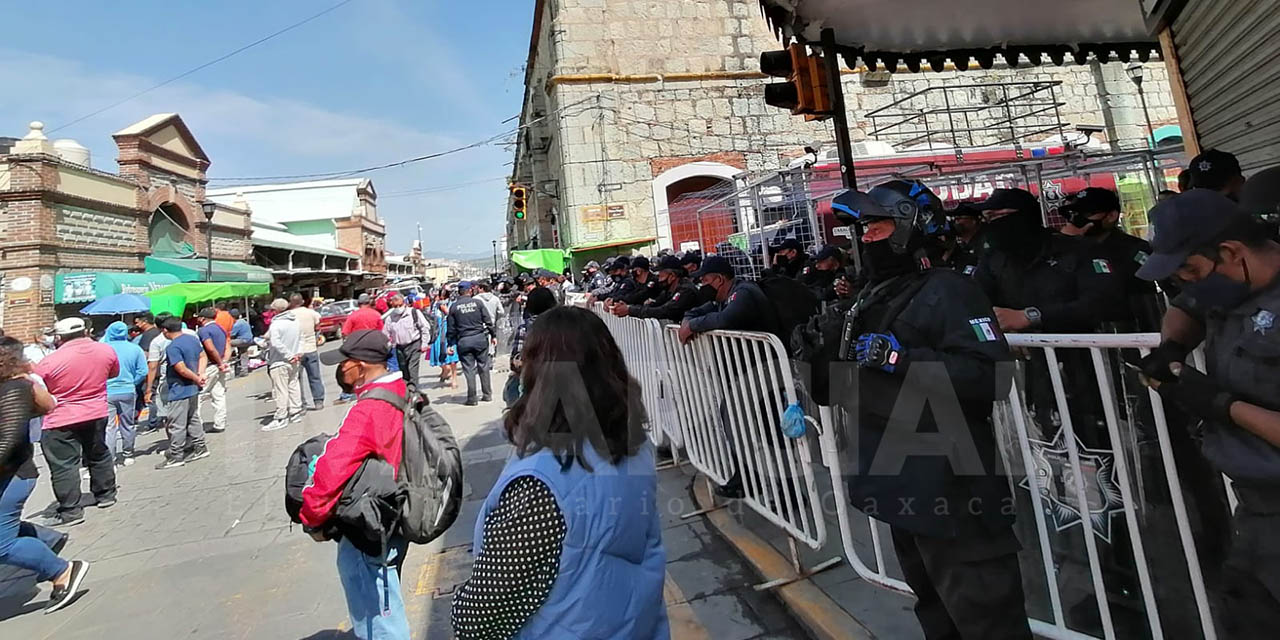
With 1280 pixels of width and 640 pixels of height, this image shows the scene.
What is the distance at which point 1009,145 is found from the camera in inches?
450

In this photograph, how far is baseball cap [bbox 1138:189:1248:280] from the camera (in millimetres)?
1438

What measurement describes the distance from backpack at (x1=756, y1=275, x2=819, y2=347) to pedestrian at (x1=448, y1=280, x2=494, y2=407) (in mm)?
5903

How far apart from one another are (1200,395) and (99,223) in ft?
79.1

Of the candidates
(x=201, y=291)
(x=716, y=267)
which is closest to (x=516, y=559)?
(x=716, y=267)

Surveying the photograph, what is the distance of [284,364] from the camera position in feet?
27.8

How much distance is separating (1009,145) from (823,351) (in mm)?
12232

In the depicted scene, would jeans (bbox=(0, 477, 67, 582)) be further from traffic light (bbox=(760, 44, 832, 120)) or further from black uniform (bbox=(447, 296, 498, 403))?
traffic light (bbox=(760, 44, 832, 120))

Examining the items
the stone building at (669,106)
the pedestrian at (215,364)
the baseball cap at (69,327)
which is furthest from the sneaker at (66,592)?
the stone building at (669,106)

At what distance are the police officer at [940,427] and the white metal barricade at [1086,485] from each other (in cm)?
33

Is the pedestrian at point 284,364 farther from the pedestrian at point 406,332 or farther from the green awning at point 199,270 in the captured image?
the green awning at point 199,270

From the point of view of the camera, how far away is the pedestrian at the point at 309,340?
877 centimetres

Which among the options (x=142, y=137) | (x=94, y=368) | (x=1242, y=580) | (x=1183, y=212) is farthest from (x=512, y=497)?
(x=142, y=137)

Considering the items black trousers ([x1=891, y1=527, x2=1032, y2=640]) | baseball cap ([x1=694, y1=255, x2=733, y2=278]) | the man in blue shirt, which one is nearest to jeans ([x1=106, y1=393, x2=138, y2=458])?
the man in blue shirt

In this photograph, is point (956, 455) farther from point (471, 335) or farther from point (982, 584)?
point (471, 335)
